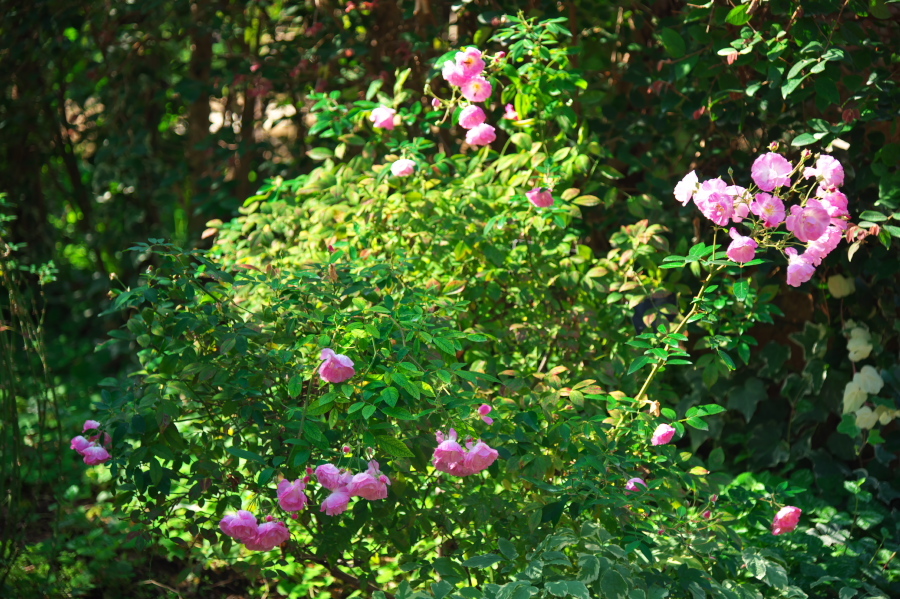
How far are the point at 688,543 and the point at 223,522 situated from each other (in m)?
0.91

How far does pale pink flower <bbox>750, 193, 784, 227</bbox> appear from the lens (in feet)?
5.17

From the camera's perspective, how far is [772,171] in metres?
1.59

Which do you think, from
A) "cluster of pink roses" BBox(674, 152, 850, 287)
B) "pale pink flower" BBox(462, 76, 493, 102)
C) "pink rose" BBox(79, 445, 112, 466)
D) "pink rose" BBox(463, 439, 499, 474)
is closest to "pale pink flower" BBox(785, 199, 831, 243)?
"cluster of pink roses" BBox(674, 152, 850, 287)

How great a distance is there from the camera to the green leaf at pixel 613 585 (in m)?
1.37

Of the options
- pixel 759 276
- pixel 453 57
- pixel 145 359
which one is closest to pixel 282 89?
pixel 453 57

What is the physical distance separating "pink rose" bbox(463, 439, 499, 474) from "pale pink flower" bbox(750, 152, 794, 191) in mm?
726

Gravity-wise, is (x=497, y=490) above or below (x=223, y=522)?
below

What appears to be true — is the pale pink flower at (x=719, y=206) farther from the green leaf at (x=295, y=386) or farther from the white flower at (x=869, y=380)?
the white flower at (x=869, y=380)

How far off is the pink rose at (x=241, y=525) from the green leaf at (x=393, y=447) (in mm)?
261

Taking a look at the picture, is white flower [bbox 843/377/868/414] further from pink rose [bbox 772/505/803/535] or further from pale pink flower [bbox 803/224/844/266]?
pale pink flower [bbox 803/224/844/266]

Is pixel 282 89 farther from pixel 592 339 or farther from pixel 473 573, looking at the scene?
pixel 473 573

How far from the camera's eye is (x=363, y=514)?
1.63 metres

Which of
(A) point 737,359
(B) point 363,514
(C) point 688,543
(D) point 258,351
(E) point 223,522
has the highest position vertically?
(D) point 258,351

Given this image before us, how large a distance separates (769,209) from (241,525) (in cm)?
114
